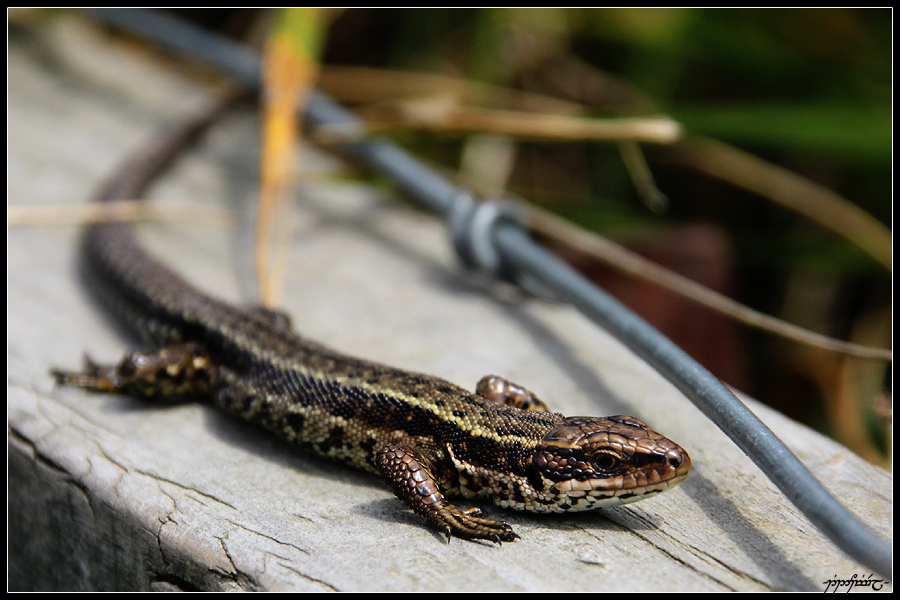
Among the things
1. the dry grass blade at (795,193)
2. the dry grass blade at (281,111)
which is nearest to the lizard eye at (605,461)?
the dry grass blade at (281,111)

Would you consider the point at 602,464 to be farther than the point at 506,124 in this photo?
No

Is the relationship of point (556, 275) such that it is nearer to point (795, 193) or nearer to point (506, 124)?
point (506, 124)

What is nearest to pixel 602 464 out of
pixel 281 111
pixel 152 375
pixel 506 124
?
pixel 152 375

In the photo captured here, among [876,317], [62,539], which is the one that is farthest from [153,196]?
[876,317]

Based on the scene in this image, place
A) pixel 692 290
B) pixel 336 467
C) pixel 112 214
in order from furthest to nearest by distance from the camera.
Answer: pixel 112 214 → pixel 692 290 → pixel 336 467

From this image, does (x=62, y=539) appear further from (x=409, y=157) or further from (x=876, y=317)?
(x=876, y=317)

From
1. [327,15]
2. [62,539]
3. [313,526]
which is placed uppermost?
[327,15]
